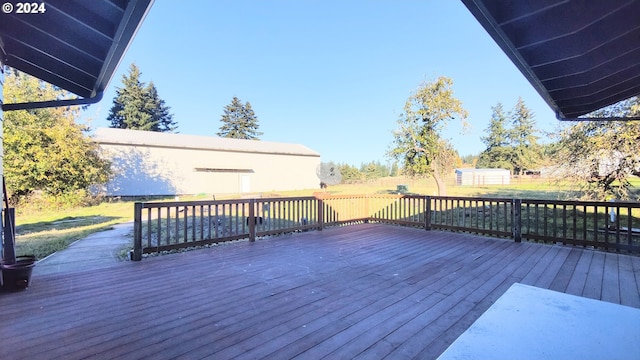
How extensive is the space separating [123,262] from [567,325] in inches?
187

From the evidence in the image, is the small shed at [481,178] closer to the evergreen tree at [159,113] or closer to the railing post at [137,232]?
the railing post at [137,232]

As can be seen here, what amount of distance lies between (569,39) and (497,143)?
3933 centimetres

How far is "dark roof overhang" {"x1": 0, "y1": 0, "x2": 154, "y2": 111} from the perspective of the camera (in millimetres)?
2225

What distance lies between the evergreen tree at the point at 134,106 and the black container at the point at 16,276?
3046 centimetres

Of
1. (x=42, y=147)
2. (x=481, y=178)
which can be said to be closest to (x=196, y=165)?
(x=42, y=147)

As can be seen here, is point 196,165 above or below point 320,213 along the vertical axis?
above

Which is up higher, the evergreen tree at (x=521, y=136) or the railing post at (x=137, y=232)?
the evergreen tree at (x=521, y=136)

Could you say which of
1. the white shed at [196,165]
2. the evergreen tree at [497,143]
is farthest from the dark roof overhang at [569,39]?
the evergreen tree at [497,143]

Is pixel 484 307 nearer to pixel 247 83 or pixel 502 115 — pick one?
pixel 247 83

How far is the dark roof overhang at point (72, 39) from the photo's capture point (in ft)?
7.30

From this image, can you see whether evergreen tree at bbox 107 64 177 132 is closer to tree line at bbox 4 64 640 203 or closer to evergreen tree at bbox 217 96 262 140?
evergreen tree at bbox 217 96 262 140

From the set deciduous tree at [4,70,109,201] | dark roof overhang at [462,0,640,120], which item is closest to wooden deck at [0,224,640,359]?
dark roof overhang at [462,0,640,120]

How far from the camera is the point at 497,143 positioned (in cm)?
3588

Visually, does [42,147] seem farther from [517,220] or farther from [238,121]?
[238,121]
